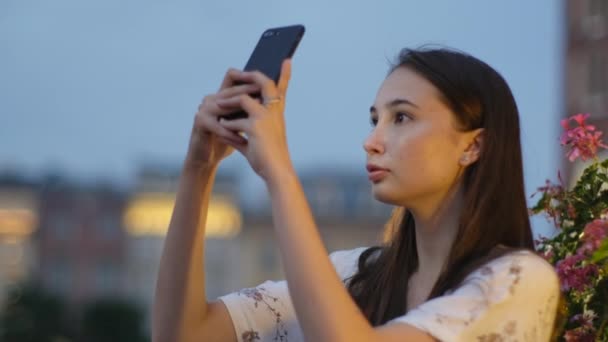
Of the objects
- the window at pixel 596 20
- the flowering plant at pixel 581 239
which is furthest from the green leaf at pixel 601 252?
the window at pixel 596 20

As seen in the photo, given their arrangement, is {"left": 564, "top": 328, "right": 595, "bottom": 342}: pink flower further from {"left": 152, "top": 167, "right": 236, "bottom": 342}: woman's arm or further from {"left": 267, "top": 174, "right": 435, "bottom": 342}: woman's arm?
{"left": 152, "top": 167, "right": 236, "bottom": 342}: woman's arm

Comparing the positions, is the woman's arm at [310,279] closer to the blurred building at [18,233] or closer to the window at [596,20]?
the window at [596,20]

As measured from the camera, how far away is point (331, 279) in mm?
1767

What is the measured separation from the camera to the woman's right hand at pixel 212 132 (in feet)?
6.23

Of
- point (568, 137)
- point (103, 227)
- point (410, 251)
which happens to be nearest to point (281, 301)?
point (410, 251)

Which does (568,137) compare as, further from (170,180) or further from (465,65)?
(170,180)

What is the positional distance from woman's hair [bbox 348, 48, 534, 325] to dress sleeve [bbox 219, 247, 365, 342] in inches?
7.6

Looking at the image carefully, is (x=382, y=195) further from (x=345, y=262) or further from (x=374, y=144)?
(x=345, y=262)

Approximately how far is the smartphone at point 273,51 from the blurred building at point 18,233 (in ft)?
213

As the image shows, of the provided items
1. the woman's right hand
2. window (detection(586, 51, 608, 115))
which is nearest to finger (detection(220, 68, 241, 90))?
the woman's right hand

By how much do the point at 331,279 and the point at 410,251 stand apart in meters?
0.47

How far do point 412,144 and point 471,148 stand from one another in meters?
0.12

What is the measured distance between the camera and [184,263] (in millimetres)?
2107

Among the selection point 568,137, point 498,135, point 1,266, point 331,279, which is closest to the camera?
point 331,279
